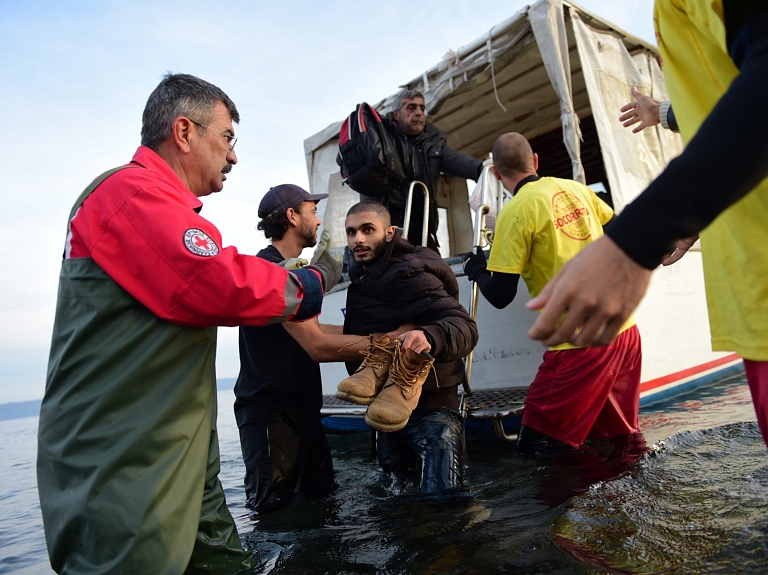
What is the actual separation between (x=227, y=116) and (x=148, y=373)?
1221mm

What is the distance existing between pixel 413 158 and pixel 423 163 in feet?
0.37

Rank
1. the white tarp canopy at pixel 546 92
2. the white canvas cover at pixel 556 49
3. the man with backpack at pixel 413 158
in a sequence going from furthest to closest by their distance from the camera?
1. the man with backpack at pixel 413 158
2. the white tarp canopy at pixel 546 92
3. the white canvas cover at pixel 556 49

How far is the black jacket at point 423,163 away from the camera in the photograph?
5363 mm

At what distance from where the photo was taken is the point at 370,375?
9.19 ft

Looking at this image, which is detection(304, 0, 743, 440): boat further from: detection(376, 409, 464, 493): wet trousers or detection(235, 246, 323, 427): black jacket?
detection(235, 246, 323, 427): black jacket

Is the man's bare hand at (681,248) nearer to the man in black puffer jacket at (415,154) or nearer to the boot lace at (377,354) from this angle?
the boot lace at (377,354)

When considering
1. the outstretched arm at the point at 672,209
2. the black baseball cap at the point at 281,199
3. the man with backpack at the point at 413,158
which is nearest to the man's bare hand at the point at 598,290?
the outstretched arm at the point at 672,209

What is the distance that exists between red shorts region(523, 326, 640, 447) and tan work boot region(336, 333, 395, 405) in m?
1.27

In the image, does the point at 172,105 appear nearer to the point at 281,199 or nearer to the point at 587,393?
the point at 281,199

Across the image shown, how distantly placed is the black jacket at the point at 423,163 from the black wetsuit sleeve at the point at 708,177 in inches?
177

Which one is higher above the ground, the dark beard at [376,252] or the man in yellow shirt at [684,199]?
the dark beard at [376,252]

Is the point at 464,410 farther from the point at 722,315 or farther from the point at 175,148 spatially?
the point at 722,315

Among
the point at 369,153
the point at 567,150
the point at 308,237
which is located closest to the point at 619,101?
the point at 567,150

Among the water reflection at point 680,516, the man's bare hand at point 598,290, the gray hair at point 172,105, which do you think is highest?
the gray hair at point 172,105
